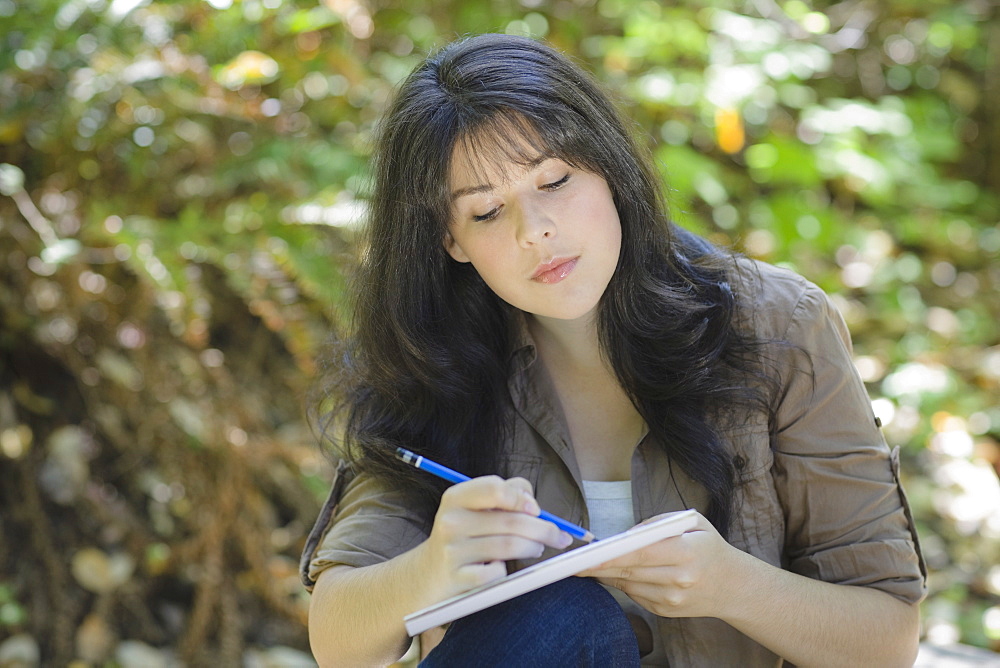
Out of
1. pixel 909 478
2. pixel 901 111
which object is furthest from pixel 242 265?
pixel 901 111

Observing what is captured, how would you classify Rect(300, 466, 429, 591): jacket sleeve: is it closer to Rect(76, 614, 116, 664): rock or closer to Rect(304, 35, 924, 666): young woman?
Rect(304, 35, 924, 666): young woman

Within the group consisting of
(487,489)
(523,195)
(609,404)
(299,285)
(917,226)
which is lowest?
(917,226)

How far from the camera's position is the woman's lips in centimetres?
144

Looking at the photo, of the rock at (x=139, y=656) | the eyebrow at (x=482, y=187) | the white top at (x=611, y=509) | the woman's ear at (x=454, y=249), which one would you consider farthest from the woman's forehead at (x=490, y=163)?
the rock at (x=139, y=656)

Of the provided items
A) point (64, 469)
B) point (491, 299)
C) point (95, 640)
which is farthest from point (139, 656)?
point (491, 299)

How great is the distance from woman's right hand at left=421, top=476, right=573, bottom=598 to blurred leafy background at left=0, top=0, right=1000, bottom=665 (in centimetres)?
101

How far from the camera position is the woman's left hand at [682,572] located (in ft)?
4.11

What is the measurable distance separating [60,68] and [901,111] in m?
2.92

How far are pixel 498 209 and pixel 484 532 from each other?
1.67 feet

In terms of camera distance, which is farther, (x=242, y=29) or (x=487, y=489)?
(x=242, y=29)

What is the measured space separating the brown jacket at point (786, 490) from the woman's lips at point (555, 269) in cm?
29

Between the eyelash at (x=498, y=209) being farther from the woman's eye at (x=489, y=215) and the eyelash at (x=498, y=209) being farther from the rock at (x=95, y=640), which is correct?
the rock at (x=95, y=640)

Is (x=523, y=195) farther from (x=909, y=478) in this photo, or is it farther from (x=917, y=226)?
(x=917, y=226)

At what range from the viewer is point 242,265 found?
246 centimetres
